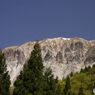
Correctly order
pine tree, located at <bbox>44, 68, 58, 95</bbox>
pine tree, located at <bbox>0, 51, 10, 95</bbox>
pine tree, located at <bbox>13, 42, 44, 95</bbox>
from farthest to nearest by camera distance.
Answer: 1. pine tree, located at <bbox>44, 68, 58, 95</bbox>
2. pine tree, located at <bbox>0, 51, 10, 95</bbox>
3. pine tree, located at <bbox>13, 42, 44, 95</bbox>

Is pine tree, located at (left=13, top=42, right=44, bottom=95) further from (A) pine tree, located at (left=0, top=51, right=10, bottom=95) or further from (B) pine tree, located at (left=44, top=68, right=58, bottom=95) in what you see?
(B) pine tree, located at (left=44, top=68, right=58, bottom=95)

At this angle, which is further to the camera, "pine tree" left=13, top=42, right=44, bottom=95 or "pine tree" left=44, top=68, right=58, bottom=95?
"pine tree" left=44, top=68, right=58, bottom=95

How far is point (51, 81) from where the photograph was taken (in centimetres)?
6638

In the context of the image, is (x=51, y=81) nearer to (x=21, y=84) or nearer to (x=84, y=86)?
(x=21, y=84)

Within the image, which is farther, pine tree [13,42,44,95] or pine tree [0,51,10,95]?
pine tree [0,51,10,95]

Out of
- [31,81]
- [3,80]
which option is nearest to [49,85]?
[31,81]

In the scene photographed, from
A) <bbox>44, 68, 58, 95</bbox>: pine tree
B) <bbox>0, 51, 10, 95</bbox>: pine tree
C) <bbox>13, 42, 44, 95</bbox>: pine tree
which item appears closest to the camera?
<bbox>13, 42, 44, 95</bbox>: pine tree

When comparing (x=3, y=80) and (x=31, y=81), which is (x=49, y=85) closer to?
(x=31, y=81)

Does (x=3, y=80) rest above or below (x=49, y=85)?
above

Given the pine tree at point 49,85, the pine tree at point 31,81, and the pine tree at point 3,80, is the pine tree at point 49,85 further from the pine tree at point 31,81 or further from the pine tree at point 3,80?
the pine tree at point 3,80

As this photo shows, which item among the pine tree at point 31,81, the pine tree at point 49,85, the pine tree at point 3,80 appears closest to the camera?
the pine tree at point 31,81

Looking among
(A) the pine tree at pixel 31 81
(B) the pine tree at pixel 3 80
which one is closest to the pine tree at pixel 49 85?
(A) the pine tree at pixel 31 81

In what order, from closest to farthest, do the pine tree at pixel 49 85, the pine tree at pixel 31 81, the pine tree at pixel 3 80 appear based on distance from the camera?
the pine tree at pixel 31 81 < the pine tree at pixel 3 80 < the pine tree at pixel 49 85

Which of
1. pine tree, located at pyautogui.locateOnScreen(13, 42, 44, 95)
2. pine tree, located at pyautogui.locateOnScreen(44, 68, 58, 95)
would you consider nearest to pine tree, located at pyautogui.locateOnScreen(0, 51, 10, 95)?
pine tree, located at pyautogui.locateOnScreen(13, 42, 44, 95)
